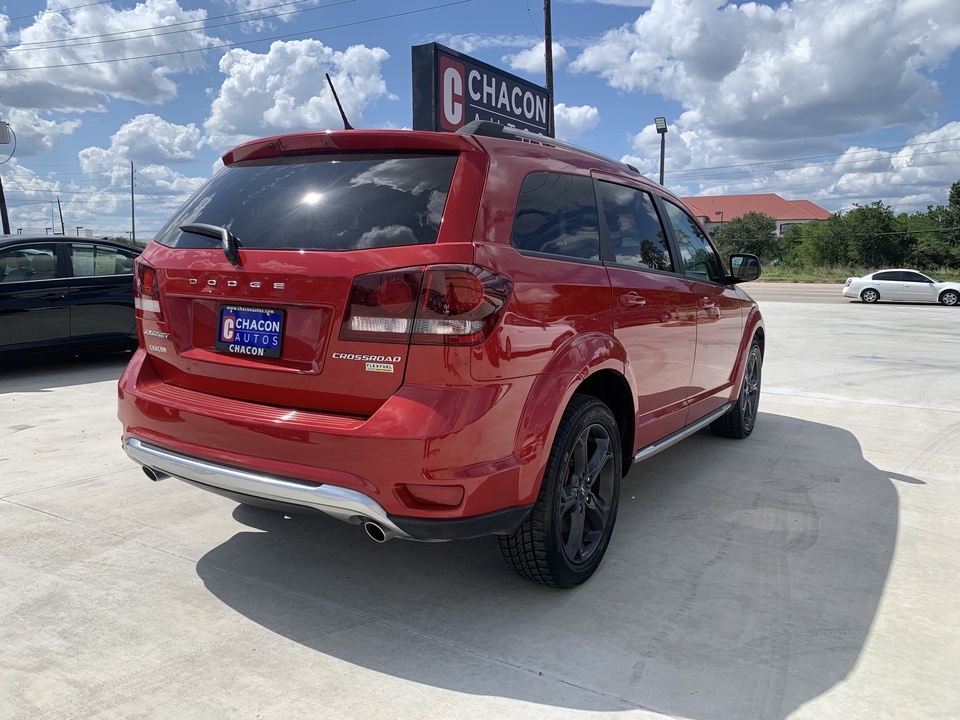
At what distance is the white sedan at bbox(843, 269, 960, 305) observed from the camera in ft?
89.5

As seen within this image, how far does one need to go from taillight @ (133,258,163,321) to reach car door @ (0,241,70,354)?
→ 17.3 ft

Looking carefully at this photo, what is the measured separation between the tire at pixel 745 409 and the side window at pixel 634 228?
5.95 ft

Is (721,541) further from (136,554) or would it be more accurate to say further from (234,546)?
(136,554)

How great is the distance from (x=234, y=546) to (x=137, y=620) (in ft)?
2.39

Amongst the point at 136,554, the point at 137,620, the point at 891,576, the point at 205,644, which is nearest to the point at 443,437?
the point at 205,644

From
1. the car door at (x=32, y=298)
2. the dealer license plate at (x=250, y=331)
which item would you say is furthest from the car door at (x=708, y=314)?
the car door at (x=32, y=298)

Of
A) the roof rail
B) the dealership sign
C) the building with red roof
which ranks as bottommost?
the roof rail

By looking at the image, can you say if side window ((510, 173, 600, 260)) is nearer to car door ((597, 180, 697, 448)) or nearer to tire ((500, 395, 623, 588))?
car door ((597, 180, 697, 448))

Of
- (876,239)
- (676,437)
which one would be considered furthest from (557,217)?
(876,239)

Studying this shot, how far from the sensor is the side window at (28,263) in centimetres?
755

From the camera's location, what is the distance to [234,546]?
3.49 meters

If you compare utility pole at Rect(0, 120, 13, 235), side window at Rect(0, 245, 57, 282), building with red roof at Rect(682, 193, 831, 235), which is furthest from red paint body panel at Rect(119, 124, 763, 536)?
building with red roof at Rect(682, 193, 831, 235)

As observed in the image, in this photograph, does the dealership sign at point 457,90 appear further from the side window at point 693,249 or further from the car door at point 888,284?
the car door at point 888,284

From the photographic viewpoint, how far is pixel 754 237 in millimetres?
89938
